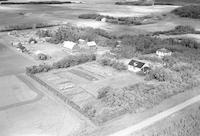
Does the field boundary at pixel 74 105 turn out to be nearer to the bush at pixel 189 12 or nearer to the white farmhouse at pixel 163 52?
the white farmhouse at pixel 163 52

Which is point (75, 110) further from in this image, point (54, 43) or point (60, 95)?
point (54, 43)

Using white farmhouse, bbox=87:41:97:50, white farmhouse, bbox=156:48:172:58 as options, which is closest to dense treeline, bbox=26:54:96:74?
white farmhouse, bbox=87:41:97:50

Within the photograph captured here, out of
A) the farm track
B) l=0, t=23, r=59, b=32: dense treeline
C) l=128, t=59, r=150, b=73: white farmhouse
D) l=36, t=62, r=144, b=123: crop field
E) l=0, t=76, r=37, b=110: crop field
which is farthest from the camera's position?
l=0, t=23, r=59, b=32: dense treeline

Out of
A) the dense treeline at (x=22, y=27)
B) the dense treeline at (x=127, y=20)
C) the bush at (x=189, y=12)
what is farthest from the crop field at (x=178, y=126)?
the bush at (x=189, y=12)

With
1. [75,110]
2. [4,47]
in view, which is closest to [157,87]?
Answer: [75,110]

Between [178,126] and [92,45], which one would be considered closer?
[178,126]

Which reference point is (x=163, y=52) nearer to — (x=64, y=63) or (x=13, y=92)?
(x=64, y=63)

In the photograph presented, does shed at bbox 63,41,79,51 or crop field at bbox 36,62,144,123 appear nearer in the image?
crop field at bbox 36,62,144,123

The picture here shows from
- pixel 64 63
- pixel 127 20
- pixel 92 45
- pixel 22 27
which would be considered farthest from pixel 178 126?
pixel 127 20

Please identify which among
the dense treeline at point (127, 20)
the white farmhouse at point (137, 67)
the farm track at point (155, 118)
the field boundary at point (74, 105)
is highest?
the dense treeline at point (127, 20)

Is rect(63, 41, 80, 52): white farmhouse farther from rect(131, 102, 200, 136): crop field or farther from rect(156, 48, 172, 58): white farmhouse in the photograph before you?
rect(131, 102, 200, 136): crop field

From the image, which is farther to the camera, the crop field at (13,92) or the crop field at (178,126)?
the crop field at (13,92)
